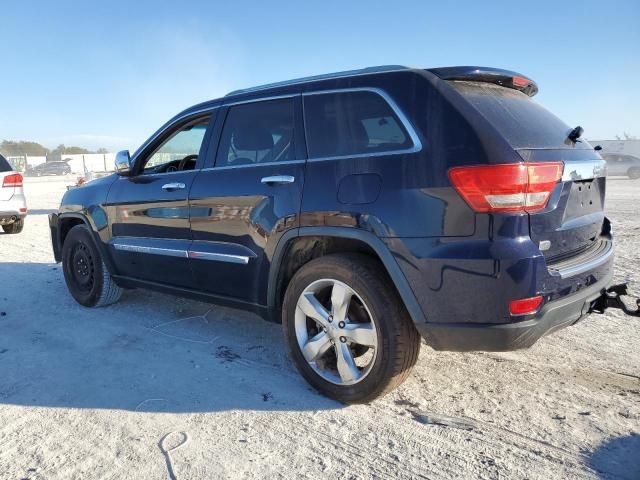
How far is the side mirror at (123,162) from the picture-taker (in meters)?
4.36

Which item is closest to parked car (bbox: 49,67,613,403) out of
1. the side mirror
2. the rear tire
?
the side mirror

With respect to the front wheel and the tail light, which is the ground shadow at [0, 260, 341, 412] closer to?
the front wheel

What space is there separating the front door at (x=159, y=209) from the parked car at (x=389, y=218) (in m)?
0.03

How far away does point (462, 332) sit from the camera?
98.6 inches

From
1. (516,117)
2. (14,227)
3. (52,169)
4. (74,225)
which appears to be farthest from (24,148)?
(516,117)

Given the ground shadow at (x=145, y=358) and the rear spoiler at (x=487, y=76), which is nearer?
the rear spoiler at (x=487, y=76)

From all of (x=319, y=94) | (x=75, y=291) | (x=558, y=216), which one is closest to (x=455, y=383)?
(x=558, y=216)

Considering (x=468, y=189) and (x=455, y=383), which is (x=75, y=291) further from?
(x=468, y=189)

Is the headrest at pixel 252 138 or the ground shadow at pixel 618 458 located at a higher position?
the headrest at pixel 252 138

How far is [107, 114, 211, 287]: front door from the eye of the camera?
12.7 ft

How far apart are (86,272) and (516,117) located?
418cm

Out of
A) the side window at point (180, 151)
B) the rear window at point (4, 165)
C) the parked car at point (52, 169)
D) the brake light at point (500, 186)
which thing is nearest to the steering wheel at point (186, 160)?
the side window at point (180, 151)

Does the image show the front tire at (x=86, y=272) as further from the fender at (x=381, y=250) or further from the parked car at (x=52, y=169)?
the parked car at (x=52, y=169)

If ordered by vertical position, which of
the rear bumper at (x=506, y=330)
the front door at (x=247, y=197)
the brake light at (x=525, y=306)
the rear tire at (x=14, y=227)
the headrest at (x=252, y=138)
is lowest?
the rear tire at (x=14, y=227)
